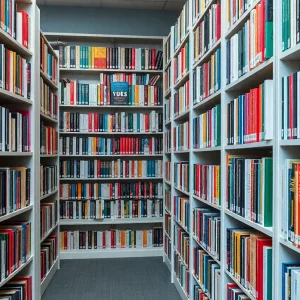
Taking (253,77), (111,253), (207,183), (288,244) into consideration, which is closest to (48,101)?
(207,183)

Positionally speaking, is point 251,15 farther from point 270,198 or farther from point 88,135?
point 88,135

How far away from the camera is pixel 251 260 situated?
5.54ft

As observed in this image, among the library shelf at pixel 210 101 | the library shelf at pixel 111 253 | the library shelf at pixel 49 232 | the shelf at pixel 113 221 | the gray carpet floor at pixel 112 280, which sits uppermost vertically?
the library shelf at pixel 210 101

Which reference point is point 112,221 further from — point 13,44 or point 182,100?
point 13,44

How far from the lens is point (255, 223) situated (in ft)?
5.31

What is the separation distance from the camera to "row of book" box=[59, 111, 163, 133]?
450 centimetres

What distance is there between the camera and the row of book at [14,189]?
7.23ft

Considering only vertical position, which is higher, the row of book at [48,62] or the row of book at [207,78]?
the row of book at [48,62]

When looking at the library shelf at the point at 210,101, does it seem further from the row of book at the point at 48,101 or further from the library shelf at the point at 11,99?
the row of book at the point at 48,101

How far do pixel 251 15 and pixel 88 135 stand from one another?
10.9 ft

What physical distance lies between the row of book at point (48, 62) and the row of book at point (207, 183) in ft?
5.71

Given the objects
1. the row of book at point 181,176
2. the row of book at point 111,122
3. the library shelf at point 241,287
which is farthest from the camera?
the row of book at point 111,122

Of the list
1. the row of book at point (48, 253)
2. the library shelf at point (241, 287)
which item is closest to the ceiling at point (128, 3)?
the row of book at point (48, 253)

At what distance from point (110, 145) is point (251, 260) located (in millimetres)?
3103
